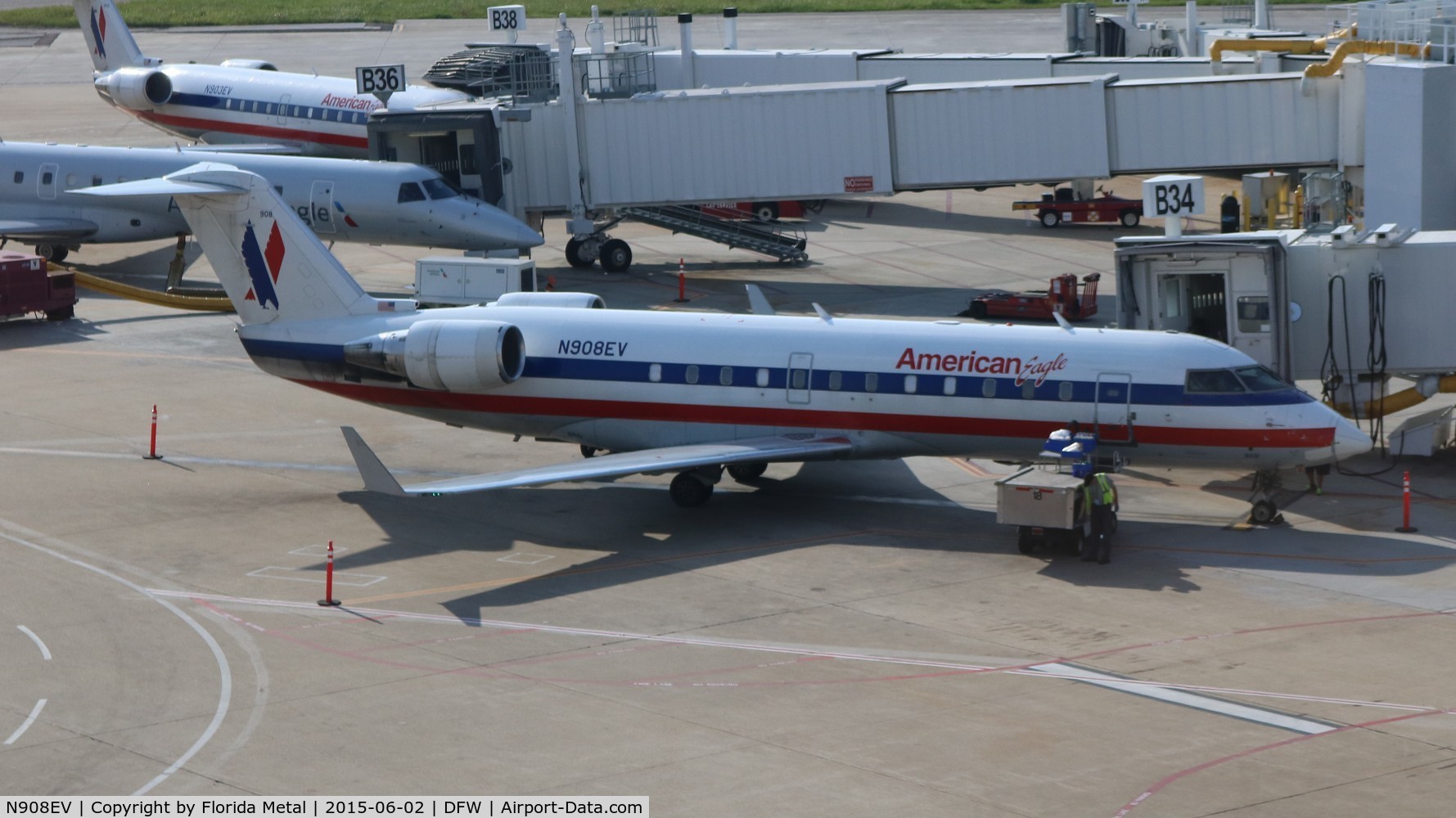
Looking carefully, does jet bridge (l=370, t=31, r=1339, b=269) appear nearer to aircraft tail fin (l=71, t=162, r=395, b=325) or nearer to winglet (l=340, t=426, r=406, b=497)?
aircraft tail fin (l=71, t=162, r=395, b=325)

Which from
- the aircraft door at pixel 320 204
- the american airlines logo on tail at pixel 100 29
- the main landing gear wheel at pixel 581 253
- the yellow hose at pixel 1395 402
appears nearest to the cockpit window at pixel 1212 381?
the yellow hose at pixel 1395 402

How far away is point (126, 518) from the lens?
93.3 ft

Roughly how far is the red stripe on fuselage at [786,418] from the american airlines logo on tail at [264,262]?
5.58ft

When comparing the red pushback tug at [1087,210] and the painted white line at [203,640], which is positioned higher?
the red pushback tug at [1087,210]

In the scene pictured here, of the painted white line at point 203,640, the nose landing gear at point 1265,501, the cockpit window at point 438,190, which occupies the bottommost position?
the nose landing gear at point 1265,501

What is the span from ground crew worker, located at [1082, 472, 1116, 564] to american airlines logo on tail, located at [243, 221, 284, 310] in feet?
49.1

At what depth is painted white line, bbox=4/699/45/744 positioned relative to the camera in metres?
18.8

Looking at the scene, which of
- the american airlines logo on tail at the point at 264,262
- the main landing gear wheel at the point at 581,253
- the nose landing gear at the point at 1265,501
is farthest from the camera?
the main landing gear wheel at the point at 581,253

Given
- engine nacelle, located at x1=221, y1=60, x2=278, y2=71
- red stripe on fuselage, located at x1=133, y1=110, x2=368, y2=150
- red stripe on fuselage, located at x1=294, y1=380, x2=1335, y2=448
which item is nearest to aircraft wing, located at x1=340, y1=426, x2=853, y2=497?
red stripe on fuselage, located at x1=294, y1=380, x2=1335, y2=448

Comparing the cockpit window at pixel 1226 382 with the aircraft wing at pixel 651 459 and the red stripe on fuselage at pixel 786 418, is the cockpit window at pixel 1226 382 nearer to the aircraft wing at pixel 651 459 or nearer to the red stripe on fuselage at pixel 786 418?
the red stripe on fuselage at pixel 786 418

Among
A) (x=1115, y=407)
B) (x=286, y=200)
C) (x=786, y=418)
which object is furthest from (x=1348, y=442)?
(x=286, y=200)

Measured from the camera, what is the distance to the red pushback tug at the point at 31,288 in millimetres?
42594

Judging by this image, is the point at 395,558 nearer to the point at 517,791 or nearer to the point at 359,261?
the point at 517,791

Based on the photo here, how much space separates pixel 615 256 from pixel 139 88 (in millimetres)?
20679
